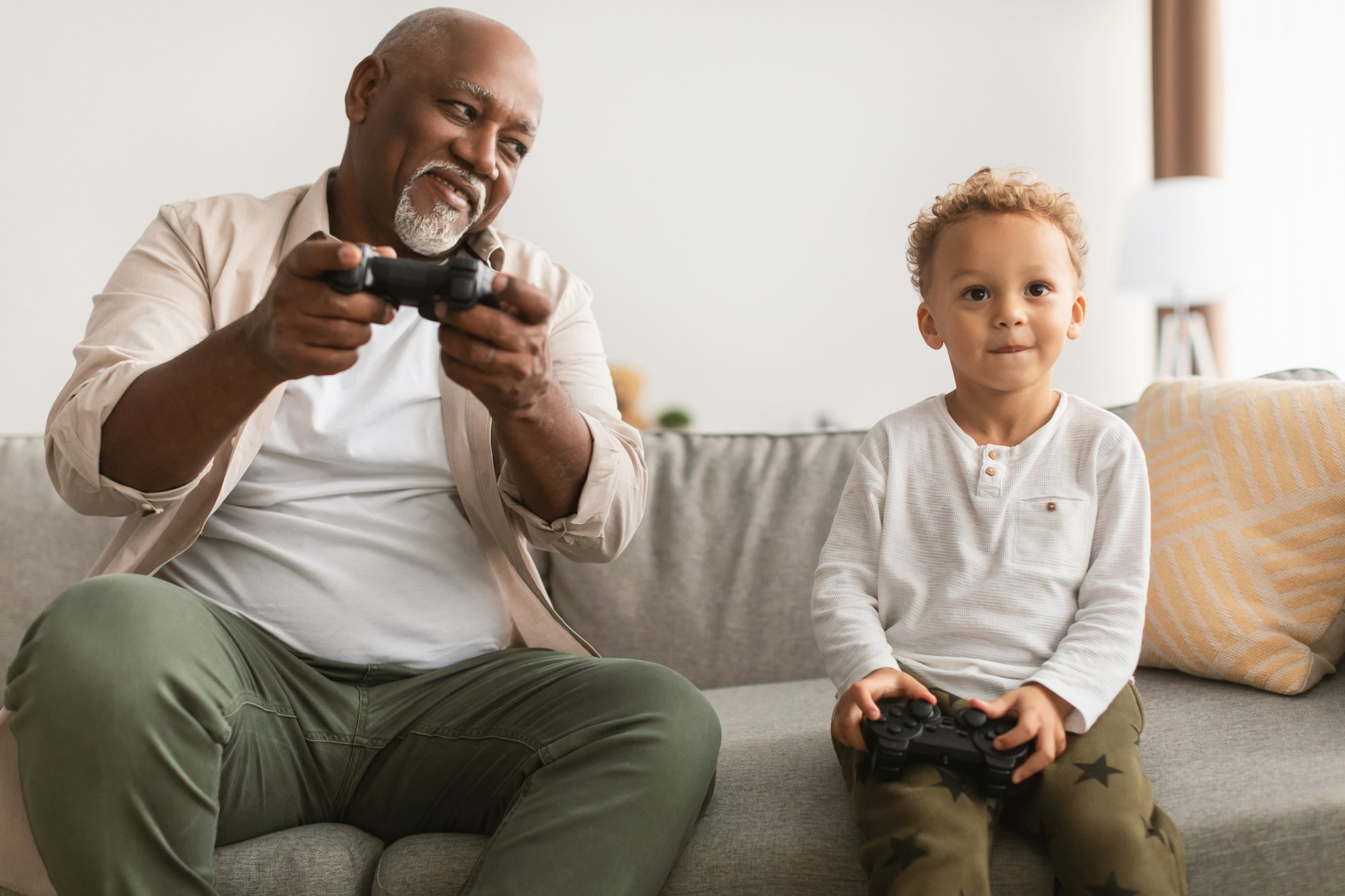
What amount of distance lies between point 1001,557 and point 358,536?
0.71 metres

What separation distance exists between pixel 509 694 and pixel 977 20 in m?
3.19

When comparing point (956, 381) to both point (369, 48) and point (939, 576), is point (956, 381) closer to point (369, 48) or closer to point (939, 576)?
Answer: point (939, 576)

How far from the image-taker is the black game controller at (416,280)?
85 cm

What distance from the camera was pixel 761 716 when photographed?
134 centimetres

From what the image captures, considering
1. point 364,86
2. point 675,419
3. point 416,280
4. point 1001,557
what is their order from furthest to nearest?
point 675,419
point 364,86
point 1001,557
point 416,280

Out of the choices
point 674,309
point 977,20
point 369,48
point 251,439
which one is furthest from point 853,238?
point 251,439

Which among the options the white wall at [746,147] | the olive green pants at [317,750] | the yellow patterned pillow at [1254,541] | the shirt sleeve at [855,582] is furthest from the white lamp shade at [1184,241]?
the olive green pants at [317,750]

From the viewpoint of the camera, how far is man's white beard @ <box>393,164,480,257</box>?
127 cm

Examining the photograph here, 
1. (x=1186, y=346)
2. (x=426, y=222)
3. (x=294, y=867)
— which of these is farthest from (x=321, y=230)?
(x=1186, y=346)

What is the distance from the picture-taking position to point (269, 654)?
106cm

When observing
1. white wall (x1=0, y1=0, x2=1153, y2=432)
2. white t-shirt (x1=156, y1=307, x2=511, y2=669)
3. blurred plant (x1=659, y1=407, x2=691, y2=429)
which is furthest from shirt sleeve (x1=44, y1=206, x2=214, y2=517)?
blurred plant (x1=659, y1=407, x2=691, y2=429)

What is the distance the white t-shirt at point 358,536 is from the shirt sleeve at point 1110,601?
25.7 inches

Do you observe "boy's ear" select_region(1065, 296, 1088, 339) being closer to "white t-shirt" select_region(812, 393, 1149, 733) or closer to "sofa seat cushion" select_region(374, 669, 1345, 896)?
"white t-shirt" select_region(812, 393, 1149, 733)

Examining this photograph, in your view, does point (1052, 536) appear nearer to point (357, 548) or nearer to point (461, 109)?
point (357, 548)
